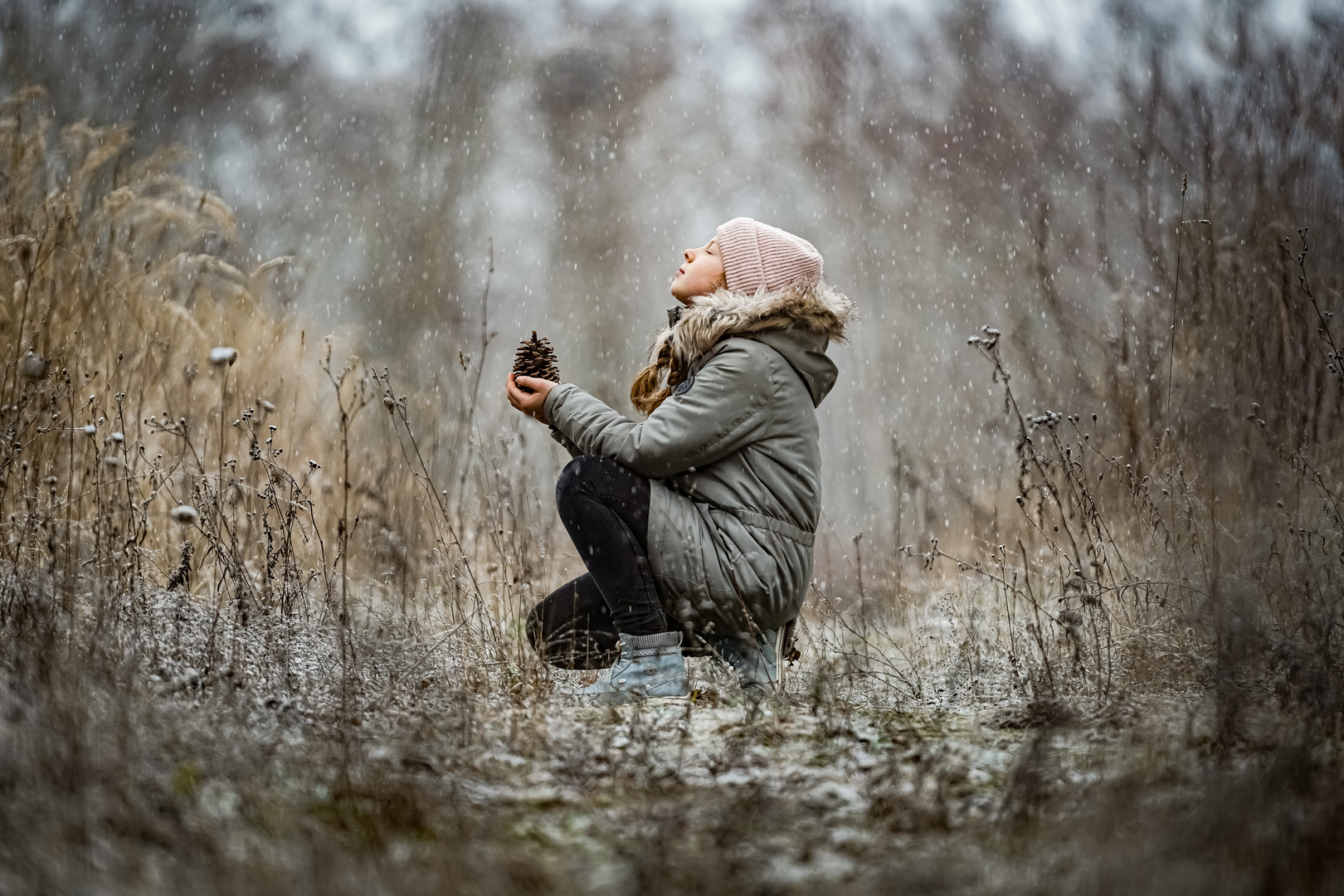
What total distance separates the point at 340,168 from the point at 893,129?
17.9ft

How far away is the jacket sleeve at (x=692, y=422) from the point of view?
259cm

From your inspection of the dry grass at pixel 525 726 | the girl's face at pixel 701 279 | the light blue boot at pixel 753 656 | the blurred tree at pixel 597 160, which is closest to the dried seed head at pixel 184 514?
the dry grass at pixel 525 726

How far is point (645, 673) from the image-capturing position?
256 centimetres

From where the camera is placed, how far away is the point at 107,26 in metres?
6.68

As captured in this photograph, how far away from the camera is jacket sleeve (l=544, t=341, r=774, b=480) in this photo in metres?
2.59

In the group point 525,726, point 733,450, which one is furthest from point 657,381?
point 525,726

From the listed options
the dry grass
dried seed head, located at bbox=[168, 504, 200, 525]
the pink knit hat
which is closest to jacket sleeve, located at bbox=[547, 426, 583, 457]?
the dry grass

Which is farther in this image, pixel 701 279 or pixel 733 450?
pixel 701 279

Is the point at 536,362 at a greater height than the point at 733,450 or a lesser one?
greater

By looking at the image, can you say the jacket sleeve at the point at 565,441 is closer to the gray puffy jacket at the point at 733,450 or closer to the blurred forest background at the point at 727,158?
the gray puffy jacket at the point at 733,450

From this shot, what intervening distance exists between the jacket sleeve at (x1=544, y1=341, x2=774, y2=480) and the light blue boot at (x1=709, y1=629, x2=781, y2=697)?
453mm

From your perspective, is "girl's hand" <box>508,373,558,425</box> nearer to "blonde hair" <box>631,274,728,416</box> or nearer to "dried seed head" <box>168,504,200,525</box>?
"blonde hair" <box>631,274,728,416</box>

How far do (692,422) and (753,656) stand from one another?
616mm

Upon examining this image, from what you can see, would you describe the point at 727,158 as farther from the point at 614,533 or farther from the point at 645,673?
the point at 645,673
